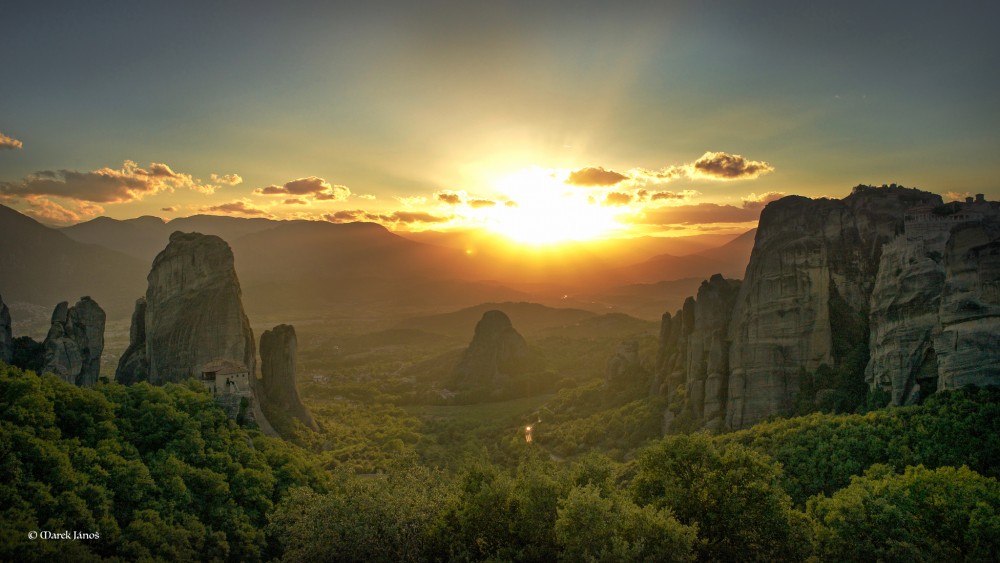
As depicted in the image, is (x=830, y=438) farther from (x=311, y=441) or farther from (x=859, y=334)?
(x=311, y=441)

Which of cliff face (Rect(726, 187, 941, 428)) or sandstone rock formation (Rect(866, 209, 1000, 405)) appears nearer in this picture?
sandstone rock formation (Rect(866, 209, 1000, 405))

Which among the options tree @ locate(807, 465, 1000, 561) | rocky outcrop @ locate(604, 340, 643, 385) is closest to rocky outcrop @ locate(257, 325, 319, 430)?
rocky outcrop @ locate(604, 340, 643, 385)

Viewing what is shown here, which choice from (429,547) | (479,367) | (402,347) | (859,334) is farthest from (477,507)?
(402,347)

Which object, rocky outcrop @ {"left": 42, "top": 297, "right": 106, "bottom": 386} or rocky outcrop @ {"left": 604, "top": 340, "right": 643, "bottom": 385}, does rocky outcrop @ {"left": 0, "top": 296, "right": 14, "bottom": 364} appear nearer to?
rocky outcrop @ {"left": 42, "top": 297, "right": 106, "bottom": 386}

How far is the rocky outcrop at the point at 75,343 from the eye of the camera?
5491 centimetres

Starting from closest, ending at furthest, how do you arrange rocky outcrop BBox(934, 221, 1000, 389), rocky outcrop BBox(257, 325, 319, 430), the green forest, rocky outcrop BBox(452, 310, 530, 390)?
the green forest < rocky outcrop BBox(934, 221, 1000, 389) < rocky outcrop BBox(257, 325, 319, 430) < rocky outcrop BBox(452, 310, 530, 390)

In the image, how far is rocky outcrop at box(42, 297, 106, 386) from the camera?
5491cm

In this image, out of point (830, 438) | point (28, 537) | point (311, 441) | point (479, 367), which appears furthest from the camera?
point (479, 367)

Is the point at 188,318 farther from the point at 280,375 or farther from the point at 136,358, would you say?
the point at 280,375

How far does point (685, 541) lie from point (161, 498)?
99.3 ft

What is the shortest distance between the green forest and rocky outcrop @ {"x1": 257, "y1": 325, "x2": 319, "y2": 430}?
30.1 meters

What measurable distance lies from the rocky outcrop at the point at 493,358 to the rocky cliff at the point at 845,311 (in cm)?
5695

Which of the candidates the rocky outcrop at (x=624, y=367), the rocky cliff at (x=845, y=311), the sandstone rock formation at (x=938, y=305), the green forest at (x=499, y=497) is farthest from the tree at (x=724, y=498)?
the rocky outcrop at (x=624, y=367)

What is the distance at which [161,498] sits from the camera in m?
34.5
